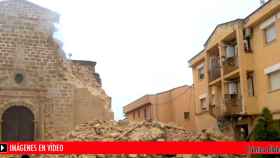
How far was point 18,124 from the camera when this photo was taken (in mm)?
21047

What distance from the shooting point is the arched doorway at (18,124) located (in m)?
20.8

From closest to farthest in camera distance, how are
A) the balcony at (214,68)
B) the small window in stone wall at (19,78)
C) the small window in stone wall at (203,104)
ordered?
the small window in stone wall at (19,78) < the balcony at (214,68) < the small window in stone wall at (203,104)

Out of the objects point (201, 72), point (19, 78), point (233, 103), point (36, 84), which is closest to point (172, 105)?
point (201, 72)

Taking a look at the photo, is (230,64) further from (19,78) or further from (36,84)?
(19,78)

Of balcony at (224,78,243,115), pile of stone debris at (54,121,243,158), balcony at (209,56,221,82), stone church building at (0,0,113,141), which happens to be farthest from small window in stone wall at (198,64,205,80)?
pile of stone debris at (54,121,243,158)

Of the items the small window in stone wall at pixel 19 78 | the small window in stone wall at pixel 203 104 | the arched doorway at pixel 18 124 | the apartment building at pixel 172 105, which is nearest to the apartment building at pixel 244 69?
the small window in stone wall at pixel 203 104

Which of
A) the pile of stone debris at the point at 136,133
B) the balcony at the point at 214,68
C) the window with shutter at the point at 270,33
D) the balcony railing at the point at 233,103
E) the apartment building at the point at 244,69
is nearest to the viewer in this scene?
the pile of stone debris at the point at 136,133

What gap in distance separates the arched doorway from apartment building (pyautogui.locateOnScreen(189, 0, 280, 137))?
31.6 feet

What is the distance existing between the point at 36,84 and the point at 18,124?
7.29ft

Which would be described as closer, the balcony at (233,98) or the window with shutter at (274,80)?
the window with shutter at (274,80)

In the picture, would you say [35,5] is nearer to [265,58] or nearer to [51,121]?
[51,121]

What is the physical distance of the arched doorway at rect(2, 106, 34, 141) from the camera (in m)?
20.8

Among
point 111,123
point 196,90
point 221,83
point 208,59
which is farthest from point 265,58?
point 196,90

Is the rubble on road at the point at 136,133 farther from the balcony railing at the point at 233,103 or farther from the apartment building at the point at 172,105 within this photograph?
the apartment building at the point at 172,105
